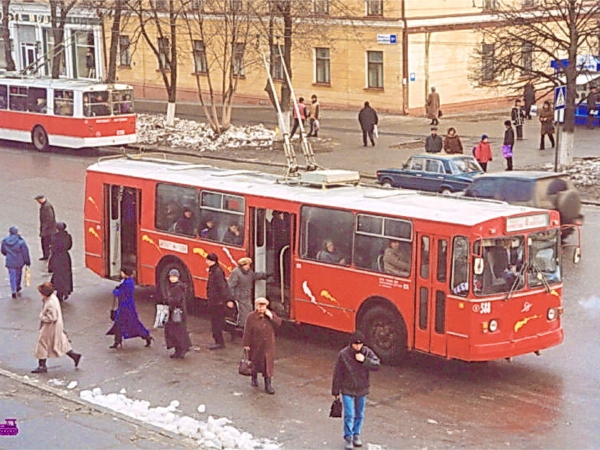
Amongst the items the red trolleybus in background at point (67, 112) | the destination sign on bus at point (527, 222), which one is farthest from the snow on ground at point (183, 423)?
the red trolleybus in background at point (67, 112)

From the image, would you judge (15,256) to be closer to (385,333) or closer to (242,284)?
(242,284)

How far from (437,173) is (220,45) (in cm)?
2697

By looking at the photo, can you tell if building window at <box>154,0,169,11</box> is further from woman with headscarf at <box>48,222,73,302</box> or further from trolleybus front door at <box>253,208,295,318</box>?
trolleybus front door at <box>253,208,295,318</box>

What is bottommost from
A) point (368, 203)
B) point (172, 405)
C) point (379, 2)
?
point (172, 405)

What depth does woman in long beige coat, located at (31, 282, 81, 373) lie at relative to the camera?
1577 centimetres

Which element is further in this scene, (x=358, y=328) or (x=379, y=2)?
(x=379, y=2)

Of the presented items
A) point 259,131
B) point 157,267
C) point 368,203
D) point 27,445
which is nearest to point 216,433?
point 27,445

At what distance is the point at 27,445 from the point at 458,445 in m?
4.66

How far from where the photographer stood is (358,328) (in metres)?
16.5

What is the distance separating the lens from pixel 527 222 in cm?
1539

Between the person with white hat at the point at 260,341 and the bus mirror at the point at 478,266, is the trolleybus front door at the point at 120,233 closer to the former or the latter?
the person with white hat at the point at 260,341

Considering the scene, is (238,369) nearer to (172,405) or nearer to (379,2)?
(172,405)

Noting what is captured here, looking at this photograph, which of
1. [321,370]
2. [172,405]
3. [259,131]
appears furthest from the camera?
[259,131]

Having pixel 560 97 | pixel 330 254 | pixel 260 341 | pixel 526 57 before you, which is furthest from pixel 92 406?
pixel 526 57
